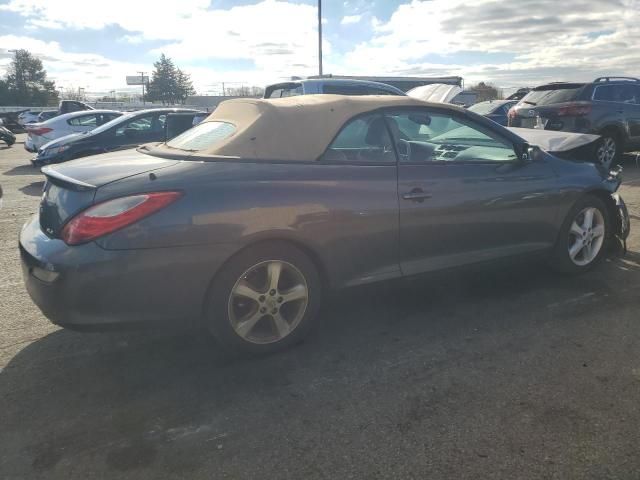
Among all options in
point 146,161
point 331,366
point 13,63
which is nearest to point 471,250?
point 331,366

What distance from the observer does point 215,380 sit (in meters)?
2.87

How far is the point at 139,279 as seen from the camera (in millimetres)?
2656

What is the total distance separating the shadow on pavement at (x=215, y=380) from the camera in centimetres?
233

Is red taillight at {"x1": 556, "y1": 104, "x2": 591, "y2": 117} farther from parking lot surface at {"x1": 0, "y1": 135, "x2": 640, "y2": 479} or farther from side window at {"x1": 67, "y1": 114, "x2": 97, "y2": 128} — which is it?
side window at {"x1": 67, "y1": 114, "x2": 97, "y2": 128}

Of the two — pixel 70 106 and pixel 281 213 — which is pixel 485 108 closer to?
pixel 281 213

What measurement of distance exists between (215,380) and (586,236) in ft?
10.8

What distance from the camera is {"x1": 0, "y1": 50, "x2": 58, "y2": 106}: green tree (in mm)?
56506

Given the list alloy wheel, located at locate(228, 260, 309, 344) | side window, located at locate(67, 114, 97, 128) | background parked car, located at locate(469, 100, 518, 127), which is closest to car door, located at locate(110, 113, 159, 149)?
side window, located at locate(67, 114, 97, 128)

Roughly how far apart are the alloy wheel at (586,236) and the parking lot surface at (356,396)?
1.66 ft

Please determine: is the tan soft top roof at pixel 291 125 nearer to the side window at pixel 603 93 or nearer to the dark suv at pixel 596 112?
the dark suv at pixel 596 112

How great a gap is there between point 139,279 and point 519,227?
2765 mm

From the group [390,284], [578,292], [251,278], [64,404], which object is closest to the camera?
[64,404]

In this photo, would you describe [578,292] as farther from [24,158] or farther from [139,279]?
[24,158]

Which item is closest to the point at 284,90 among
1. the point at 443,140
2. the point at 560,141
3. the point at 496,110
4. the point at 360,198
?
the point at 560,141
